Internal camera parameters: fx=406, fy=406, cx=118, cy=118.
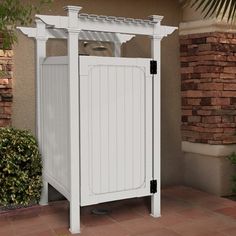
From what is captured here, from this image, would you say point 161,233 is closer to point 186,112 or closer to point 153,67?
point 153,67

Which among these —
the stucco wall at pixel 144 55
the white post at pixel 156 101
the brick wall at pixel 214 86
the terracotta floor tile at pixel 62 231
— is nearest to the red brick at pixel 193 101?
the brick wall at pixel 214 86

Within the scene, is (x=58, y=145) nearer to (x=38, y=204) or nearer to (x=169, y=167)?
(x=38, y=204)

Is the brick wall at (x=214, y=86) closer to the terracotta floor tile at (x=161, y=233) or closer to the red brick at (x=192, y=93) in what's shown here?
the red brick at (x=192, y=93)

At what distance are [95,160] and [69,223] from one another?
0.90 meters

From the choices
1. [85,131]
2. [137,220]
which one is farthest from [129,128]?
[137,220]

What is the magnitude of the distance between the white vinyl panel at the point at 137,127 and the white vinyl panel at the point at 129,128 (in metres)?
0.04

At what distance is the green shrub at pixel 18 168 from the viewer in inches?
207

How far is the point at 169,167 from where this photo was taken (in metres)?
6.98

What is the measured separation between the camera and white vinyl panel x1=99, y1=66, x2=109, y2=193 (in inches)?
188

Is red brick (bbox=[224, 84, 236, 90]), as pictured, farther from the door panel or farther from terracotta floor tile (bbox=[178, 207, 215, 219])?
terracotta floor tile (bbox=[178, 207, 215, 219])

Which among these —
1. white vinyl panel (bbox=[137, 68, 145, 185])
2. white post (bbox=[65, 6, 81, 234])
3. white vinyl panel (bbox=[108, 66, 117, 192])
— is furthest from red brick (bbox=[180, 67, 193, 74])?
white post (bbox=[65, 6, 81, 234])

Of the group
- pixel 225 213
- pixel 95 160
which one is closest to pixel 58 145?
pixel 95 160

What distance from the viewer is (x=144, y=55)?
6715 mm

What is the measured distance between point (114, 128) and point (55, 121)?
0.82 metres
